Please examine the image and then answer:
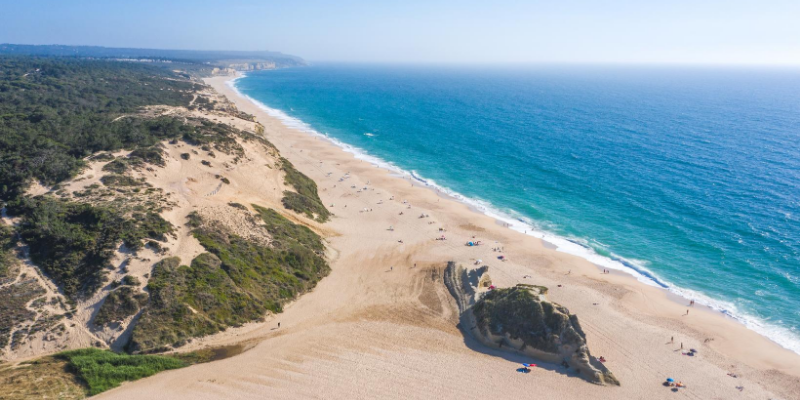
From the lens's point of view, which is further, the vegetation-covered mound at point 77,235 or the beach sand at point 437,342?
the vegetation-covered mound at point 77,235

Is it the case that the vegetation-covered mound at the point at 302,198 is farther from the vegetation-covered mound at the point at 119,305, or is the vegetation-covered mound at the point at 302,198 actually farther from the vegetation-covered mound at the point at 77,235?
the vegetation-covered mound at the point at 119,305

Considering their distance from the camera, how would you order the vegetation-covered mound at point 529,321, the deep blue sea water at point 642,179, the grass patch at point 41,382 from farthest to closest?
the deep blue sea water at point 642,179, the vegetation-covered mound at point 529,321, the grass patch at point 41,382

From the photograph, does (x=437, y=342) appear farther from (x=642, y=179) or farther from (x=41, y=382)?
(x=642, y=179)

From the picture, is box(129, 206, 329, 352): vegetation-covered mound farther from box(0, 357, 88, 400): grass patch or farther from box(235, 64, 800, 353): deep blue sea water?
box(235, 64, 800, 353): deep blue sea water

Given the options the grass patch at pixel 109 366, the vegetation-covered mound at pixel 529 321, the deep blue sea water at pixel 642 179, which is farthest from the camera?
the deep blue sea water at pixel 642 179

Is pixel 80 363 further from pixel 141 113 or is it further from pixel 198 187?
pixel 141 113

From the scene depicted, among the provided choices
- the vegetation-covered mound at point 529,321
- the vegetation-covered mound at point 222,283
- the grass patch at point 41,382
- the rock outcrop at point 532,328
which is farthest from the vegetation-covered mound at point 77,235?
the vegetation-covered mound at point 529,321

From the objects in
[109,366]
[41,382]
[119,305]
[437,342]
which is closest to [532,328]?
[437,342]
